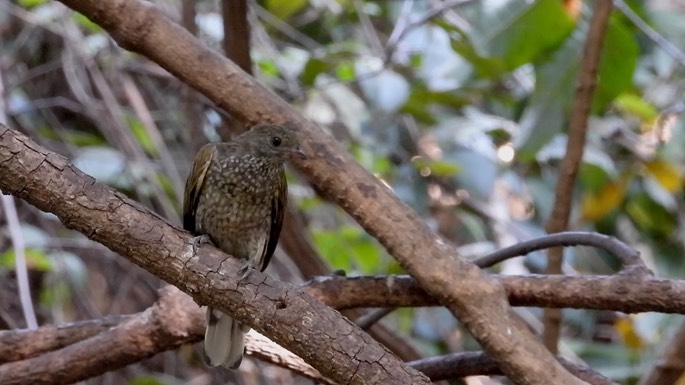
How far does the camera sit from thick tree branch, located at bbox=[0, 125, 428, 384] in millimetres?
1507

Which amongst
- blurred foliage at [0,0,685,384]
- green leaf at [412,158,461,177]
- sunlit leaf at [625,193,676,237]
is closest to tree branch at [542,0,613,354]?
blurred foliage at [0,0,685,384]

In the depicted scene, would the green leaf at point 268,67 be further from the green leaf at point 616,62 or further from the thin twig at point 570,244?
the thin twig at point 570,244

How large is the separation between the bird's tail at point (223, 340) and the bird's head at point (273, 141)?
1.28 feet

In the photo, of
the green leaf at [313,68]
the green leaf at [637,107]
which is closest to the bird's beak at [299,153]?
the green leaf at [313,68]

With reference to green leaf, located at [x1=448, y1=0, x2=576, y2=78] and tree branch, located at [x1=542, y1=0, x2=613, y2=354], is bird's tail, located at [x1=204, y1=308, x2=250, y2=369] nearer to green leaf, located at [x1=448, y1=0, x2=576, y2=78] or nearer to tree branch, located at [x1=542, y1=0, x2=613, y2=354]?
tree branch, located at [x1=542, y1=0, x2=613, y2=354]

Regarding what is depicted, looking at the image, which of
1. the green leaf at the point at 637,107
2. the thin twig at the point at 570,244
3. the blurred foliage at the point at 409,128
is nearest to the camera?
the thin twig at the point at 570,244

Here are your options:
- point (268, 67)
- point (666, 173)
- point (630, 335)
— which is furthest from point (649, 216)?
point (268, 67)

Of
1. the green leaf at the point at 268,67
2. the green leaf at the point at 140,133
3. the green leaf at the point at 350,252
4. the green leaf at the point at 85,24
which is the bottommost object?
the green leaf at the point at 350,252

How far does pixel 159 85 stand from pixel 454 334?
168cm

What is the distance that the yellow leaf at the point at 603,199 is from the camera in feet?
11.5

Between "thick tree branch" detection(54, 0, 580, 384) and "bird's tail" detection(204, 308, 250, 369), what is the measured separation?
0.36m

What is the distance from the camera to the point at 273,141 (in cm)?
217

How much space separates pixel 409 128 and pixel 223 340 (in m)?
1.76

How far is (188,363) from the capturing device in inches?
157
